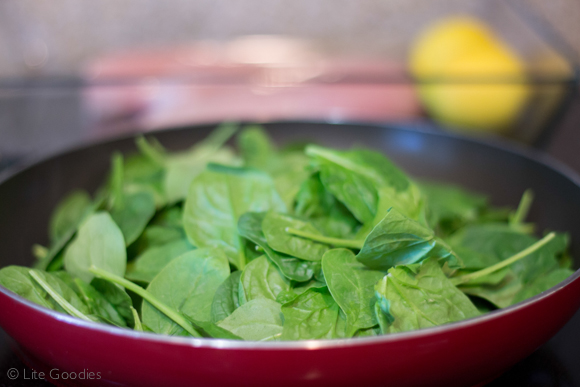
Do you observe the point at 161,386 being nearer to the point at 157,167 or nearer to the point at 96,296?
the point at 96,296

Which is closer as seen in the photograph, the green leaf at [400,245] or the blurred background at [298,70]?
the green leaf at [400,245]

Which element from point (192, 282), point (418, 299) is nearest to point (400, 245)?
point (418, 299)

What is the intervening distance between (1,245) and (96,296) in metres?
0.14

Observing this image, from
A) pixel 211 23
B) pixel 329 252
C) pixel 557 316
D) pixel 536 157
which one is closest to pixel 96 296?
pixel 329 252

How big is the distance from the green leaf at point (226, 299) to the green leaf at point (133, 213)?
0.32ft

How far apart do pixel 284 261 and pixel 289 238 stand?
0.7 inches

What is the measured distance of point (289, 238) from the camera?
0.32 meters

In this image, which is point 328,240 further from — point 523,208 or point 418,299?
point 523,208

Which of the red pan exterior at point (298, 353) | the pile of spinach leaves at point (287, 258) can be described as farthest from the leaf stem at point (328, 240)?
the red pan exterior at point (298, 353)

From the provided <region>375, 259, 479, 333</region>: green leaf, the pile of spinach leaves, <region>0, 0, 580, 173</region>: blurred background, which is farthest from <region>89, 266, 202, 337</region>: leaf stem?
<region>0, 0, 580, 173</region>: blurred background

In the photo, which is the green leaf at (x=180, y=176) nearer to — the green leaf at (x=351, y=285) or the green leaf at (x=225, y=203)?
the green leaf at (x=225, y=203)

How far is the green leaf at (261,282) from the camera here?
30 cm

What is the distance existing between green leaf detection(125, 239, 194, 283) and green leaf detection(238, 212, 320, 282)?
6cm

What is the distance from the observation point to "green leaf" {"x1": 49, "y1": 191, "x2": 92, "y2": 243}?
448 millimetres
